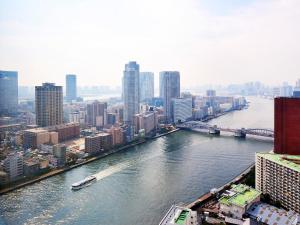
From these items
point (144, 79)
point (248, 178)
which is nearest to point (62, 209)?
point (248, 178)

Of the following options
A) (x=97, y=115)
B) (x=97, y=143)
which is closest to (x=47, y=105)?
(x=97, y=115)

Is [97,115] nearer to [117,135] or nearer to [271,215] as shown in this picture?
[117,135]

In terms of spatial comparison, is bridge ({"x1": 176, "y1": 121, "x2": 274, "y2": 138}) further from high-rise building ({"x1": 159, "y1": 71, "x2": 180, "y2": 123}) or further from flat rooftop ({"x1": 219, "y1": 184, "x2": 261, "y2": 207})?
flat rooftop ({"x1": 219, "y1": 184, "x2": 261, "y2": 207})

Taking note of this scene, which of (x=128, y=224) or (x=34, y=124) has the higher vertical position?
(x=34, y=124)

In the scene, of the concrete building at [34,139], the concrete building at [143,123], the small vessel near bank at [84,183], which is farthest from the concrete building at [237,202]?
the concrete building at [143,123]

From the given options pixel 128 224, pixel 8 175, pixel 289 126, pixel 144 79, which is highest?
pixel 144 79

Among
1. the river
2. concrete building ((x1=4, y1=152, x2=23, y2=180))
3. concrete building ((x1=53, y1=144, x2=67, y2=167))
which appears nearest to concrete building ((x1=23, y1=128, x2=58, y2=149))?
concrete building ((x1=53, y1=144, x2=67, y2=167))

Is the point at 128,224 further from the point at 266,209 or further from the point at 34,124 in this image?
the point at 34,124
